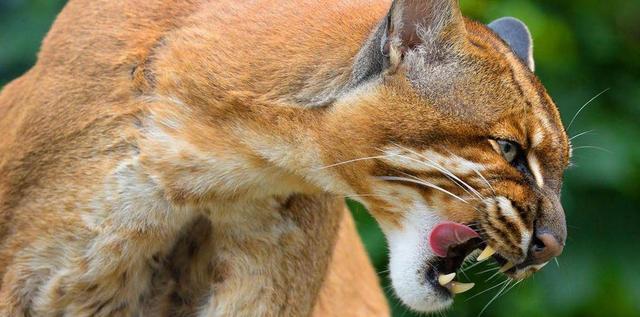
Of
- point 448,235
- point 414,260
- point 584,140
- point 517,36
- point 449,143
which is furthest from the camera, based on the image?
point 584,140

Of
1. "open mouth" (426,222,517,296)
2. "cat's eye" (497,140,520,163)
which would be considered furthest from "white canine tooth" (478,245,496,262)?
"cat's eye" (497,140,520,163)

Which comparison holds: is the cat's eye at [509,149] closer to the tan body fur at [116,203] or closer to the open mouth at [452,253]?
the open mouth at [452,253]

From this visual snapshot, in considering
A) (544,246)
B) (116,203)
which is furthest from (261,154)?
(544,246)

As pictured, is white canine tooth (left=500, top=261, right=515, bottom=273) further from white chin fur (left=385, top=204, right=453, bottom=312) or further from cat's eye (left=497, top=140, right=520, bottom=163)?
cat's eye (left=497, top=140, right=520, bottom=163)

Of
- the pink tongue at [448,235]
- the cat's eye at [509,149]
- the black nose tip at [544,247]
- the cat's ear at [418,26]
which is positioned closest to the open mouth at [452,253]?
the pink tongue at [448,235]

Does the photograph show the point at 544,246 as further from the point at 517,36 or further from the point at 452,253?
the point at 517,36

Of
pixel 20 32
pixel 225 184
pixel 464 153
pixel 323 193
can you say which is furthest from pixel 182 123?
pixel 20 32
